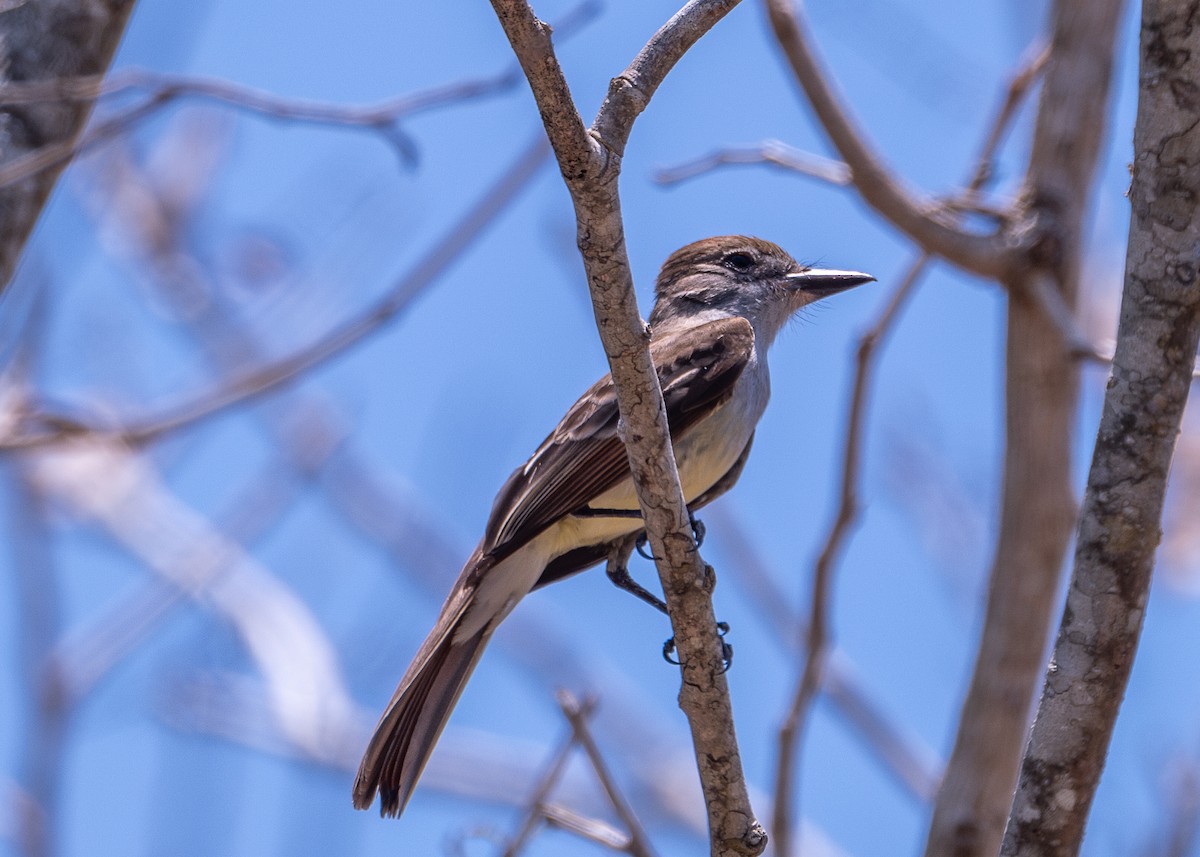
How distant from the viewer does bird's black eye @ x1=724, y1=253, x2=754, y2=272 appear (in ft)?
20.3

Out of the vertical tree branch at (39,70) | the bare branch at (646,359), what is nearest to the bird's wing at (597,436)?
the bare branch at (646,359)

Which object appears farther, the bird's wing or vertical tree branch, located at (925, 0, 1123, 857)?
the bird's wing

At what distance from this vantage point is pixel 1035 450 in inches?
201

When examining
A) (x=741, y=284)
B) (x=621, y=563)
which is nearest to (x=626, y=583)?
(x=621, y=563)

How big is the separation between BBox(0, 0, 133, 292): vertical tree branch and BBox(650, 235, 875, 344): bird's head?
9.15 ft

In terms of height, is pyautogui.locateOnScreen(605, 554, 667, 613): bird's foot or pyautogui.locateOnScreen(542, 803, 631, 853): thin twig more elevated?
pyautogui.locateOnScreen(605, 554, 667, 613): bird's foot

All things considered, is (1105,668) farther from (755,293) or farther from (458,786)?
(458,786)

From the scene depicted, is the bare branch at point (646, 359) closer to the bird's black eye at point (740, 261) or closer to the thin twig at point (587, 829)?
the thin twig at point (587, 829)

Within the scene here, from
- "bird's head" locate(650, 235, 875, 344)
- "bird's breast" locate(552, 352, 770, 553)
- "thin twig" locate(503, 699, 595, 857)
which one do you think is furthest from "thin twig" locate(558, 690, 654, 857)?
"bird's head" locate(650, 235, 875, 344)

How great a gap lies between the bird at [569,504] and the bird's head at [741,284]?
0.36m

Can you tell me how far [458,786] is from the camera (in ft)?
25.4

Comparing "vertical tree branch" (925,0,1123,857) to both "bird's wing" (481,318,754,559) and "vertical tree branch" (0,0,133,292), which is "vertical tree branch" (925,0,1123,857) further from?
"vertical tree branch" (0,0,133,292)

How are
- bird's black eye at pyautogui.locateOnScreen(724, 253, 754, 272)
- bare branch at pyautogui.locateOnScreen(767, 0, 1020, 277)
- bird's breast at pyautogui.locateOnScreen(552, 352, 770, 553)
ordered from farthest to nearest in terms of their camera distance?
bird's black eye at pyautogui.locateOnScreen(724, 253, 754, 272) < bare branch at pyautogui.locateOnScreen(767, 0, 1020, 277) < bird's breast at pyautogui.locateOnScreen(552, 352, 770, 553)

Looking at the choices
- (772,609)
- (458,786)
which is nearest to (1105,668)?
(772,609)
